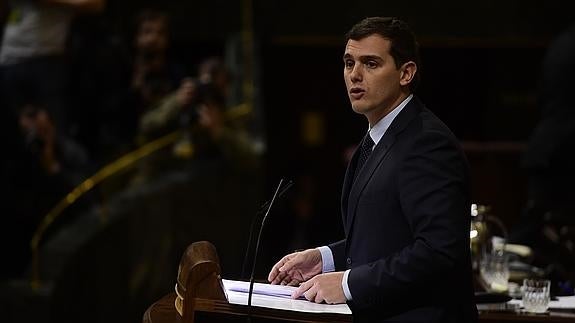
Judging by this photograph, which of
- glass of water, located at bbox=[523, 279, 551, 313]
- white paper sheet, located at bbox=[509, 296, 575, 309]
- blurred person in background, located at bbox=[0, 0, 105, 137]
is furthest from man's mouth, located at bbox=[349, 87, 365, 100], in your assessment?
blurred person in background, located at bbox=[0, 0, 105, 137]

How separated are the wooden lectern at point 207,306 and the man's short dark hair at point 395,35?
0.62 meters

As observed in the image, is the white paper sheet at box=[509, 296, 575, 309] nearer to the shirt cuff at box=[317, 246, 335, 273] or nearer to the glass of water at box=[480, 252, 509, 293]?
the glass of water at box=[480, 252, 509, 293]

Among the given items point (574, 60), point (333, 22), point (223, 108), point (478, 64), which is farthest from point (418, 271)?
point (478, 64)

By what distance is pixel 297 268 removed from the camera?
315 centimetres

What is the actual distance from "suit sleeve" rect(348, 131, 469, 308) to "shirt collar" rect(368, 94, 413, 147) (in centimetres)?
13

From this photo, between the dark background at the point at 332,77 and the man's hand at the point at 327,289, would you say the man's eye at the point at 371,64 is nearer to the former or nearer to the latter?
the man's hand at the point at 327,289

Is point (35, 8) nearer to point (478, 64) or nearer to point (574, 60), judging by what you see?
point (574, 60)

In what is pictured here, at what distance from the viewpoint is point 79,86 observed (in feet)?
23.4

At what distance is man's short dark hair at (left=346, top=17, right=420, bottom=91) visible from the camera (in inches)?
116

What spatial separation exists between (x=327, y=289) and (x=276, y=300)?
15cm

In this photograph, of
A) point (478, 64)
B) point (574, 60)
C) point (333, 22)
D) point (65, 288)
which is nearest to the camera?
point (574, 60)

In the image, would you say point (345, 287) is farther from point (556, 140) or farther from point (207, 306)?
point (556, 140)

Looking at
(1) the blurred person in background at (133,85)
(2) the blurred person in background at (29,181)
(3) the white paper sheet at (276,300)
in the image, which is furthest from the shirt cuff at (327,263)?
(1) the blurred person in background at (133,85)

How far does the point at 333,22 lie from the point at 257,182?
118 centimetres
